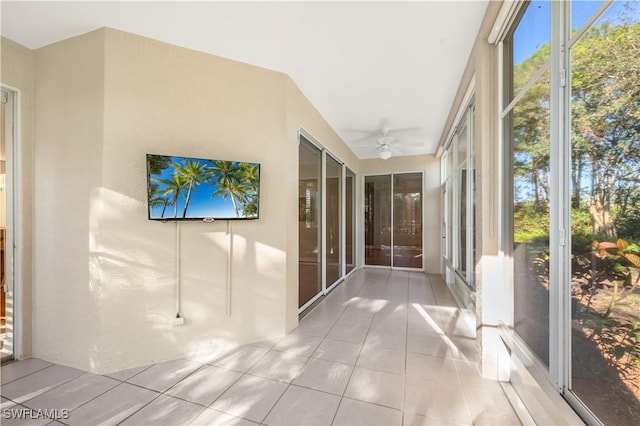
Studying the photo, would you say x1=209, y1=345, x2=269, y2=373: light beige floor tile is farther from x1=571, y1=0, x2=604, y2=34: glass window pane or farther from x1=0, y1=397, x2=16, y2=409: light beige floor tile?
x1=571, y1=0, x2=604, y2=34: glass window pane

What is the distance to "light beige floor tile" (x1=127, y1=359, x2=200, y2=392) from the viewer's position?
2055 mm

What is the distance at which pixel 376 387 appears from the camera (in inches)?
78.8

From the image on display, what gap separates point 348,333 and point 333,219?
8.20ft

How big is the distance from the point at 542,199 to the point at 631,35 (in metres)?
0.89

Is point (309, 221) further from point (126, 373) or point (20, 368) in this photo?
point (20, 368)

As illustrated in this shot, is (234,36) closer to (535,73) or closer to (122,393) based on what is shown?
(535,73)

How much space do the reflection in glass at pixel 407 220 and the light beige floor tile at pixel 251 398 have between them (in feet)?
17.0

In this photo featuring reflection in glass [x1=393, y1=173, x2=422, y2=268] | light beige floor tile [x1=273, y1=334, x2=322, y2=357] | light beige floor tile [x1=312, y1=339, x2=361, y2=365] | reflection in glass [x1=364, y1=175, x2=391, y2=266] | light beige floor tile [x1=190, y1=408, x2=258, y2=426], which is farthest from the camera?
reflection in glass [x1=364, y1=175, x2=391, y2=266]

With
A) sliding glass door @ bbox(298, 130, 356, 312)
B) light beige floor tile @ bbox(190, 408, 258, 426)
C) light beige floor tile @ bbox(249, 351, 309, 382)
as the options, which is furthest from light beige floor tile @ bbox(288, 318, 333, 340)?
light beige floor tile @ bbox(190, 408, 258, 426)

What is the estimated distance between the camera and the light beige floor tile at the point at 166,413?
1.67m

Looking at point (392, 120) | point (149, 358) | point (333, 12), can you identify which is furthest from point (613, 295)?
point (392, 120)

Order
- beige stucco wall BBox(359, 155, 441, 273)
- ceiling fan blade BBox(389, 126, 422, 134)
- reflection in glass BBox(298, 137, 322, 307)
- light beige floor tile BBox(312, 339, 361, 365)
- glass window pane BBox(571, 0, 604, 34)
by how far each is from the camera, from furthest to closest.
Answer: beige stucco wall BBox(359, 155, 441, 273) < ceiling fan blade BBox(389, 126, 422, 134) < reflection in glass BBox(298, 137, 322, 307) < light beige floor tile BBox(312, 339, 361, 365) < glass window pane BBox(571, 0, 604, 34)

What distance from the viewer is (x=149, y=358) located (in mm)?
2338

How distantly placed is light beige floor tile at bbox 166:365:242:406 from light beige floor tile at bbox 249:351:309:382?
0.20 meters
